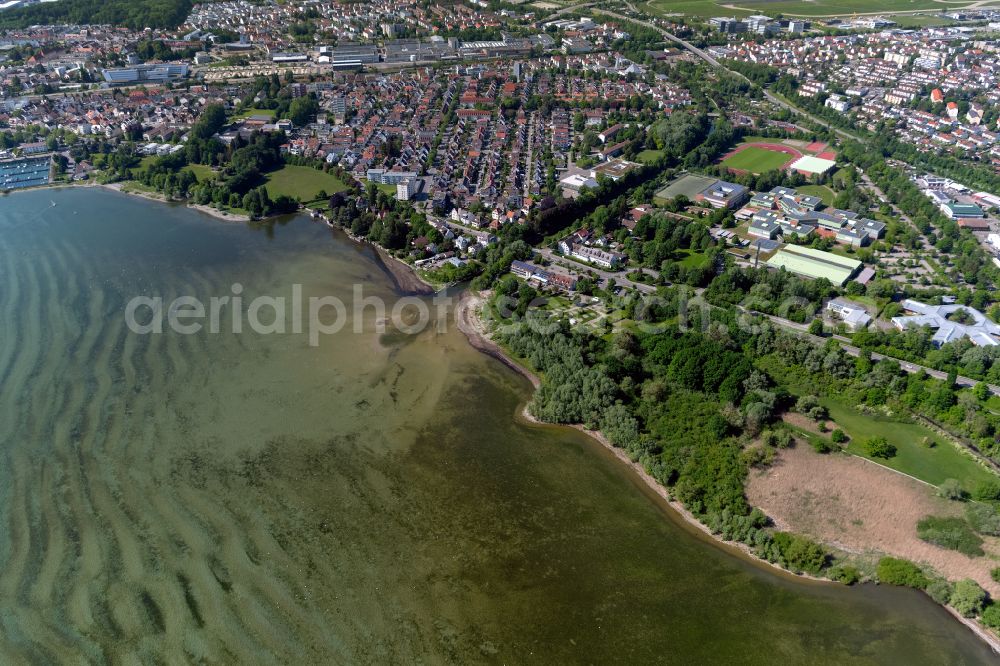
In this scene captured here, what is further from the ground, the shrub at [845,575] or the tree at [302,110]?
the tree at [302,110]

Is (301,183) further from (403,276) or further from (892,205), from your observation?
(892,205)

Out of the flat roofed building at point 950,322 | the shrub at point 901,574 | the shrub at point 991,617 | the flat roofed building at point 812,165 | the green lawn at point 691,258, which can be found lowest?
the shrub at point 991,617

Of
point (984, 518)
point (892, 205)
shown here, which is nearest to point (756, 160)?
point (892, 205)

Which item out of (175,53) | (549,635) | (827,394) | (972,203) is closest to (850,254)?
(972,203)

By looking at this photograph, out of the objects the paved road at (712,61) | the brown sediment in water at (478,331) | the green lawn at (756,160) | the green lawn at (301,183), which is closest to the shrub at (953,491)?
the brown sediment in water at (478,331)

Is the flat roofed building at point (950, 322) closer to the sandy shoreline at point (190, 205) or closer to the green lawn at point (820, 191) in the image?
the green lawn at point (820, 191)

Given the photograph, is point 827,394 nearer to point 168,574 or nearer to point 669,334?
point 669,334
